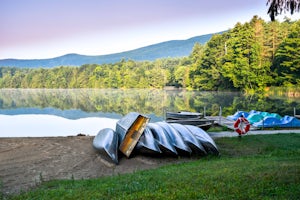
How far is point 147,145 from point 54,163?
107 inches

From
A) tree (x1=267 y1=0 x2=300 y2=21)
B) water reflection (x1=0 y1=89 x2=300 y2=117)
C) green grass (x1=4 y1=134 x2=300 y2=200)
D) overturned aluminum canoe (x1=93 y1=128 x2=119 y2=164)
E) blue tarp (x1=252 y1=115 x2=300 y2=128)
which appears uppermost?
tree (x1=267 y1=0 x2=300 y2=21)

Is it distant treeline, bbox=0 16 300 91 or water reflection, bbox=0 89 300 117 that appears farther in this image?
distant treeline, bbox=0 16 300 91

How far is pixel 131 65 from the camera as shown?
102m

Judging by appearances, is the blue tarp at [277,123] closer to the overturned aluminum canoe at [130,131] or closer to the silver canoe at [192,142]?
the silver canoe at [192,142]

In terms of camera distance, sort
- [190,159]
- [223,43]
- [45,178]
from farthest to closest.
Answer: [223,43] → [190,159] → [45,178]

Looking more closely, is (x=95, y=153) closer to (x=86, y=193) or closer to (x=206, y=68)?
(x=86, y=193)

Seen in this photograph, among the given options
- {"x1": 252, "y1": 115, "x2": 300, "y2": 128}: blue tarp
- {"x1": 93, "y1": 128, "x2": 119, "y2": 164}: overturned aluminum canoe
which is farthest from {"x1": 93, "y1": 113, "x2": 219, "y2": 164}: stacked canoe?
{"x1": 252, "y1": 115, "x2": 300, "y2": 128}: blue tarp

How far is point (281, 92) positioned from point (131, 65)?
60378mm

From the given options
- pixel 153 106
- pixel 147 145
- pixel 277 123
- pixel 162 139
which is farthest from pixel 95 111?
pixel 147 145

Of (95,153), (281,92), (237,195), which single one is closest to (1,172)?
(95,153)

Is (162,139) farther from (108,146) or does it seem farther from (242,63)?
(242,63)

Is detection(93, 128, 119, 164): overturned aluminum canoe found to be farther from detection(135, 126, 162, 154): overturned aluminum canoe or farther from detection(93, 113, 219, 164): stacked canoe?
detection(135, 126, 162, 154): overturned aluminum canoe

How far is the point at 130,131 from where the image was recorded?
1120cm

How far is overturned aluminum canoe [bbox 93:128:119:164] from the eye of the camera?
957cm
